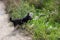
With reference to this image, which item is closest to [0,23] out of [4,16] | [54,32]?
[4,16]

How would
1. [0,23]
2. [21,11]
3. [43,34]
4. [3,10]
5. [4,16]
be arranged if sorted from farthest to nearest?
[3,10]
[4,16]
[0,23]
[21,11]
[43,34]

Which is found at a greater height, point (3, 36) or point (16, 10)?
point (16, 10)

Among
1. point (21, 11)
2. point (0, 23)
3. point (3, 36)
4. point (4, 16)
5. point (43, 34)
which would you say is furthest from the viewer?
point (4, 16)

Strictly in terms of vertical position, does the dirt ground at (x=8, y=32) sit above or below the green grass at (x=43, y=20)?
below

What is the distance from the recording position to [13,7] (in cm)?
826

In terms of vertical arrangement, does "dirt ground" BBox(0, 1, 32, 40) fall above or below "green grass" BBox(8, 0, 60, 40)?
below

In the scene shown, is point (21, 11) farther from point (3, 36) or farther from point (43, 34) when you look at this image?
point (43, 34)

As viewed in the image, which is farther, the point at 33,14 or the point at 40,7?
the point at 40,7

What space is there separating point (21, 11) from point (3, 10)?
212 centimetres

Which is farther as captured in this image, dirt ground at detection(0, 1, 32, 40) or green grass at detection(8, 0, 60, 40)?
dirt ground at detection(0, 1, 32, 40)

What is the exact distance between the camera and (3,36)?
673 centimetres

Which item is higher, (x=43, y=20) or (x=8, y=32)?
(x=43, y=20)

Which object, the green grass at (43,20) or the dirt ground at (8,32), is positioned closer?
the green grass at (43,20)

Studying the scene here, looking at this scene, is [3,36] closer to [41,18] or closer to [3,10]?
[41,18]
